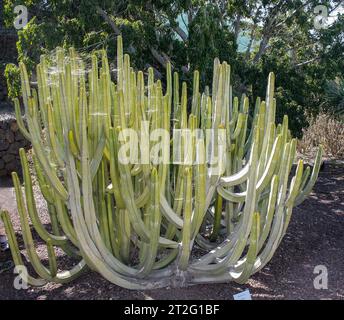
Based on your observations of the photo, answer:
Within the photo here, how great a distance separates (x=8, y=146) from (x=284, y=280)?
518 cm

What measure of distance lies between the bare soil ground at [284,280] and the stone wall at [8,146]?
3027mm

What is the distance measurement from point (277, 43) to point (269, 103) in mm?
4048

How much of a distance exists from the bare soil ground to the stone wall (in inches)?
119

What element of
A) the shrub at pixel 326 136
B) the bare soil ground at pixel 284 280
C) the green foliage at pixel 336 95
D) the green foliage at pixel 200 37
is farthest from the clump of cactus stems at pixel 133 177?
the shrub at pixel 326 136

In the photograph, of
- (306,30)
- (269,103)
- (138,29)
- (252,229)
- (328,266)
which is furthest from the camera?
(306,30)

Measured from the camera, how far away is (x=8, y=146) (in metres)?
7.36

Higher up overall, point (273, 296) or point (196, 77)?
point (196, 77)

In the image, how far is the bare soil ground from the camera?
316cm

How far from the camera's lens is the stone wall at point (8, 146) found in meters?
7.33

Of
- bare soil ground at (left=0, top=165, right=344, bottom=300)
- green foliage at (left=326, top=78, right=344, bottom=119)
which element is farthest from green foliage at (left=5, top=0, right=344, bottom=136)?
bare soil ground at (left=0, top=165, right=344, bottom=300)

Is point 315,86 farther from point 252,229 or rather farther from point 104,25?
point 252,229

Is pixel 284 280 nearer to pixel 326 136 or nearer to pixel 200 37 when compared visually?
pixel 200 37

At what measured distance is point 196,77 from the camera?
365 cm

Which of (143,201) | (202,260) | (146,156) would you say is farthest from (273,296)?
(146,156)
